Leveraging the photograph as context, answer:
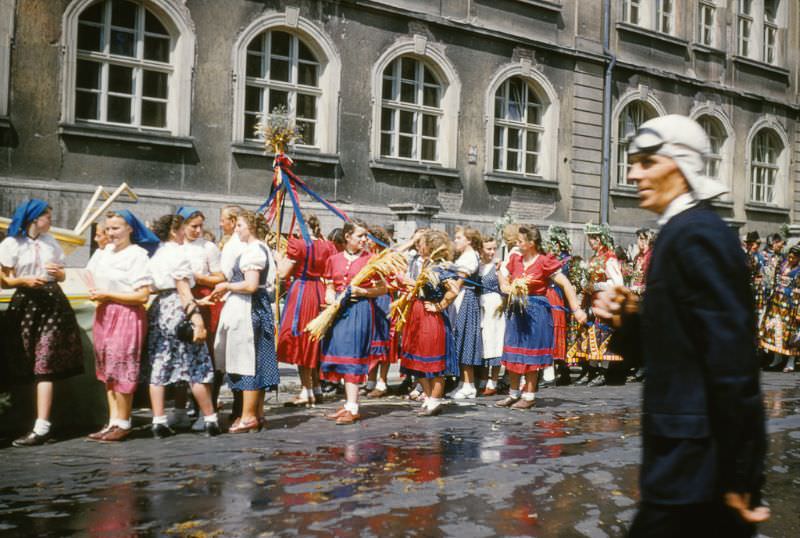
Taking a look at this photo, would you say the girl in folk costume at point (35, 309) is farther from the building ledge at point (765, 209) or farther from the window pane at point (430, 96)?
the building ledge at point (765, 209)

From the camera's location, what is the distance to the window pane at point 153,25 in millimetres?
15609

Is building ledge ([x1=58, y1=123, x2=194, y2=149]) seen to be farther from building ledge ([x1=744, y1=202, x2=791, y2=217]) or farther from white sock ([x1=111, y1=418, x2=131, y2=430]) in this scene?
building ledge ([x1=744, y1=202, x2=791, y2=217])

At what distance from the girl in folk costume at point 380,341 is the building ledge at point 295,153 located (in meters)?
5.99

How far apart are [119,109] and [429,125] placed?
6376mm

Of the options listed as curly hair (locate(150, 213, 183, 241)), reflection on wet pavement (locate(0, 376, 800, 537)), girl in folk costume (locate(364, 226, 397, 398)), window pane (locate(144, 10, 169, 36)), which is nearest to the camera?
reflection on wet pavement (locate(0, 376, 800, 537))

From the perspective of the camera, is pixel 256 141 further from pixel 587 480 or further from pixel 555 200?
pixel 587 480

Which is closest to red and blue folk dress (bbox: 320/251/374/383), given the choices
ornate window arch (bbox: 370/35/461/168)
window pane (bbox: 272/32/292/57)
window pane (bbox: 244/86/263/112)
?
window pane (bbox: 244/86/263/112)

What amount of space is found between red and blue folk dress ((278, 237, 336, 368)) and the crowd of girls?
14 millimetres

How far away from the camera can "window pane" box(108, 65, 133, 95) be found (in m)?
15.2

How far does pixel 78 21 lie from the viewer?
14719 mm

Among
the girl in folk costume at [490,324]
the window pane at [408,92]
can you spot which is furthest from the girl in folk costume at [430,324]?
the window pane at [408,92]

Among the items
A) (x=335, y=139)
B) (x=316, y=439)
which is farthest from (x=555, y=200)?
(x=316, y=439)

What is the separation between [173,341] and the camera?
25.6 feet

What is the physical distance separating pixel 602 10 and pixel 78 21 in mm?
12194
